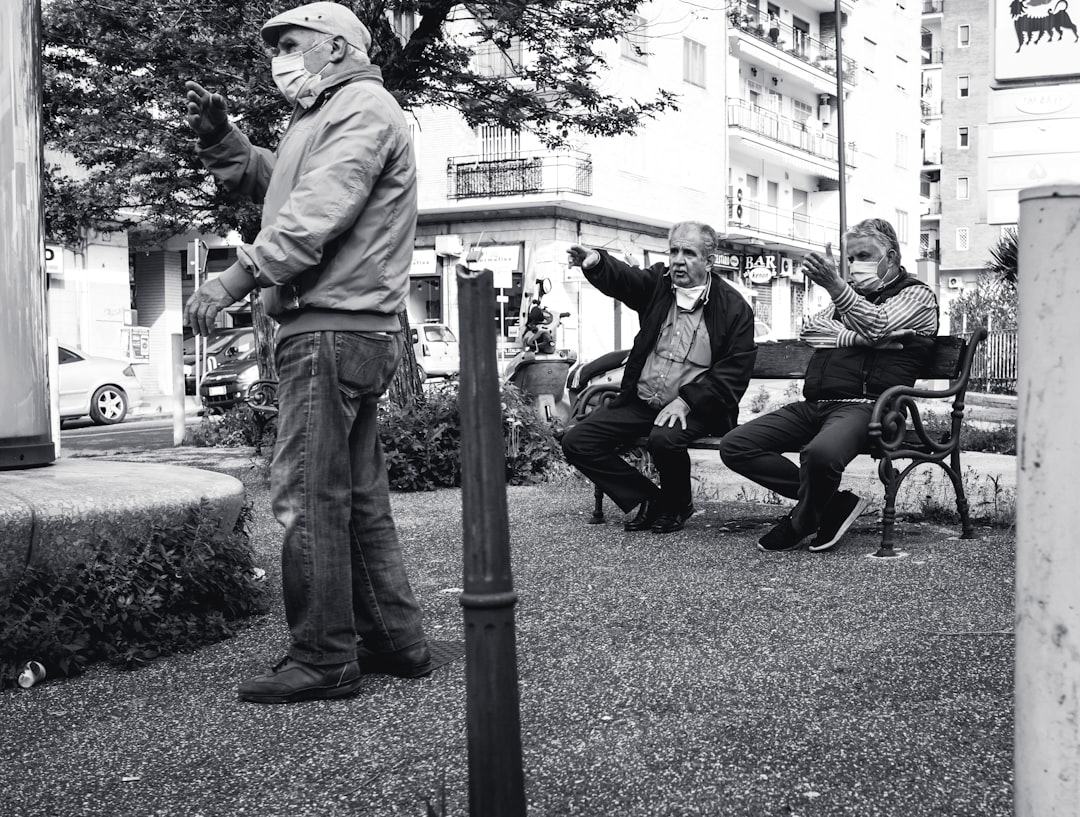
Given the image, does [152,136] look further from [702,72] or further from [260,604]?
[702,72]

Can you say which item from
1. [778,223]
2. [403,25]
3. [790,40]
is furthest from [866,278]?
[790,40]

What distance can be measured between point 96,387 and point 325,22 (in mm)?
18162

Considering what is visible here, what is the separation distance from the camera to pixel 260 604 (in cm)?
478

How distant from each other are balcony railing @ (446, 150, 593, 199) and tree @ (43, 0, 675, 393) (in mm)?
20397

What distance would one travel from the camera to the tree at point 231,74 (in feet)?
39.4

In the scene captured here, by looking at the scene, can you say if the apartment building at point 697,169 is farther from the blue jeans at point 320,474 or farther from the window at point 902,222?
the blue jeans at point 320,474

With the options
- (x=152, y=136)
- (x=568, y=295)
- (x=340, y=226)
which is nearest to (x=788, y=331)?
(x=568, y=295)

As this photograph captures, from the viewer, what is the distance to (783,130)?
46625mm

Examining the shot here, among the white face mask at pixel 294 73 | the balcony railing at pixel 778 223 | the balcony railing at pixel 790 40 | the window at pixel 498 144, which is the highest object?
the balcony railing at pixel 790 40

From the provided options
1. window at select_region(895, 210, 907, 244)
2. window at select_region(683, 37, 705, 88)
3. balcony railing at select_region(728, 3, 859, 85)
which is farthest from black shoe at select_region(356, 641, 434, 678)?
window at select_region(895, 210, 907, 244)

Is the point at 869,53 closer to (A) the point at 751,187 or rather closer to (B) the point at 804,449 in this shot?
(A) the point at 751,187

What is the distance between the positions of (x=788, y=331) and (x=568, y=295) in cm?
1582

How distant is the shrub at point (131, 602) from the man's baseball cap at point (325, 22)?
170 centimetres

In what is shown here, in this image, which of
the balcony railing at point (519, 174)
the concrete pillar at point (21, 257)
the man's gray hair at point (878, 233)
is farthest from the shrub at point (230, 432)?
the balcony railing at point (519, 174)
